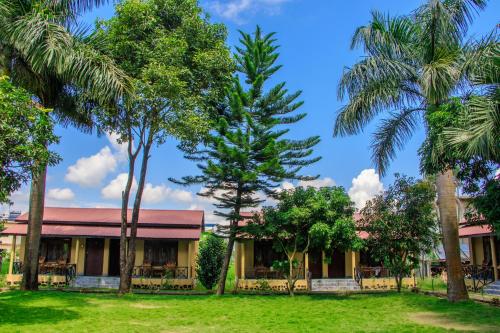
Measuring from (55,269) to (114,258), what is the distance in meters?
2.63

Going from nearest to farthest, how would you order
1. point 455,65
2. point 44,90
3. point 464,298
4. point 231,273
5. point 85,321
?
point 85,321
point 455,65
point 464,298
point 44,90
point 231,273

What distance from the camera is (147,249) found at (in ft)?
67.4

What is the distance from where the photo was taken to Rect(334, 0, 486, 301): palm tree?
41.0 ft

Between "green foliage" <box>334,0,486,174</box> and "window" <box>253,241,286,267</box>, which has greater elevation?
"green foliage" <box>334,0,486,174</box>

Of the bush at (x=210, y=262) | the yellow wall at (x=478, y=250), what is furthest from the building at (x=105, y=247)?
the yellow wall at (x=478, y=250)

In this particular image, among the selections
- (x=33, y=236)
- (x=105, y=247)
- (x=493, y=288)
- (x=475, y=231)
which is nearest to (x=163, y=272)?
(x=105, y=247)

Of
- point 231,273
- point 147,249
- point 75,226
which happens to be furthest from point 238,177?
point 231,273

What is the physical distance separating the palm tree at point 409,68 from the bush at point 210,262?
26.2ft

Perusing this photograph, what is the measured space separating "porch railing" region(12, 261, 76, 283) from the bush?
513 cm

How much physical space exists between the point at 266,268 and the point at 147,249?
5475mm

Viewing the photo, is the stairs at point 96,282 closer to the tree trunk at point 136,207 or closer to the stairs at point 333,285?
the tree trunk at point 136,207

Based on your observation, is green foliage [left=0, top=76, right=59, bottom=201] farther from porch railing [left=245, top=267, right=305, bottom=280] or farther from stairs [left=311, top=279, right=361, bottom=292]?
stairs [left=311, top=279, right=361, bottom=292]

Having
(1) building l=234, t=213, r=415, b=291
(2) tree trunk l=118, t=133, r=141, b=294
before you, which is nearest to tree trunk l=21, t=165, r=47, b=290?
(2) tree trunk l=118, t=133, r=141, b=294

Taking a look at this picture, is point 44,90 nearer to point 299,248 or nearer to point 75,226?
point 75,226
